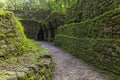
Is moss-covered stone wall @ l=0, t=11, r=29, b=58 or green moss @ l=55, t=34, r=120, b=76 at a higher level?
moss-covered stone wall @ l=0, t=11, r=29, b=58

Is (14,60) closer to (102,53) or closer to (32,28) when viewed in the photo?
(102,53)

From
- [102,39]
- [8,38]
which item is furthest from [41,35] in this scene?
[8,38]

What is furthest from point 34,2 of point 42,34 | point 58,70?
point 58,70

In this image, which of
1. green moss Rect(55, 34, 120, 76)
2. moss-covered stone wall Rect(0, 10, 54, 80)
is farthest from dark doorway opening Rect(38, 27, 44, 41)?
moss-covered stone wall Rect(0, 10, 54, 80)

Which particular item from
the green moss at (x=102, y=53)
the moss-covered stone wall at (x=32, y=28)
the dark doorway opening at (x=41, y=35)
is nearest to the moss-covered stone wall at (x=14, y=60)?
the green moss at (x=102, y=53)

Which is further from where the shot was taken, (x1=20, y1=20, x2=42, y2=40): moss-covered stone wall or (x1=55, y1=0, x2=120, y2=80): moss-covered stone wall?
(x1=20, y1=20, x2=42, y2=40): moss-covered stone wall

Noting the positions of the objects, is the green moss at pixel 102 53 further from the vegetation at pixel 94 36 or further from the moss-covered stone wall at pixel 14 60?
the moss-covered stone wall at pixel 14 60

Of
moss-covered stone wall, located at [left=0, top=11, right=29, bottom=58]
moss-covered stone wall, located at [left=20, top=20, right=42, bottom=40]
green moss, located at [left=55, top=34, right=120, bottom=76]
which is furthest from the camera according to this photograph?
moss-covered stone wall, located at [left=20, top=20, right=42, bottom=40]

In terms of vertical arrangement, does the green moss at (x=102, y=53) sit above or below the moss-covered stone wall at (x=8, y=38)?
below

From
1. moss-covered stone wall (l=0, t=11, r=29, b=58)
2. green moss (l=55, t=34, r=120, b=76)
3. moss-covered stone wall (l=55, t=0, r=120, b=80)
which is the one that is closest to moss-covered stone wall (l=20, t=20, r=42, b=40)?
moss-covered stone wall (l=55, t=0, r=120, b=80)

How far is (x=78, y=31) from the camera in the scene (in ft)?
47.4

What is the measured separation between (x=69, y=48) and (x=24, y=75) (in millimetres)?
11350

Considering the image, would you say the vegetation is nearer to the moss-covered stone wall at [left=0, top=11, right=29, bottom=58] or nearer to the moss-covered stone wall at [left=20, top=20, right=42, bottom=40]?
the moss-covered stone wall at [left=0, top=11, right=29, bottom=58]

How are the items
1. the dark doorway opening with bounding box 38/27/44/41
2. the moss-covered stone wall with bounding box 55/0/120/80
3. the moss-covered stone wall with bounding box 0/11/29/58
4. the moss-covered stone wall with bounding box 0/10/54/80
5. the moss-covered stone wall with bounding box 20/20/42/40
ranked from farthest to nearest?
the dark doorway opening with bounding box 38/27/44/41 < the moss-covered stone wall with bounding box 20/20/42/40 < the moss-covered stone wall with bounding box 55/0/120/80 < the moss-covered stone wall with bounding box 0/11/29/58 < the moss-covered stone wall with bounding box 0/10/54/80
